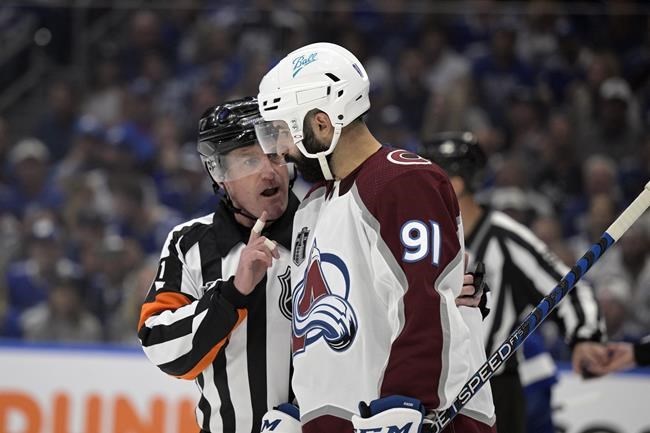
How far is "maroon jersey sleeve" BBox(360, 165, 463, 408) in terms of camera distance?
1863mm

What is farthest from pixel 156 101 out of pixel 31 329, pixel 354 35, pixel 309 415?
pixel 309 415

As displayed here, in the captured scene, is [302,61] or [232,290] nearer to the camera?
[302,61]

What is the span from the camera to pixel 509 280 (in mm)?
3359

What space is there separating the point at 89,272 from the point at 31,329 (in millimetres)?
447

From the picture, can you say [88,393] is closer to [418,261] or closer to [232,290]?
[232,290]

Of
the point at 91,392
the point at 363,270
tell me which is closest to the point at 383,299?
A: the point at 363,270

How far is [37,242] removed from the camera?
5.96 m

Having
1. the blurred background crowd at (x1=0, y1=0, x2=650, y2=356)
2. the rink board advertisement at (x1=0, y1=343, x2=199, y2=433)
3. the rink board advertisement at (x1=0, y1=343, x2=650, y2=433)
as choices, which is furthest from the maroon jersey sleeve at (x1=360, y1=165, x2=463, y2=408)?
the blurred background crowd at (x1=0, y1=0, x2=650, y2=356)

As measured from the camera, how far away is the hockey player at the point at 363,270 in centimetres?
187

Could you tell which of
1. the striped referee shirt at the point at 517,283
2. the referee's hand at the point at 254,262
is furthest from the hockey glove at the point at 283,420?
the striped referee shirt at the point at 517,283

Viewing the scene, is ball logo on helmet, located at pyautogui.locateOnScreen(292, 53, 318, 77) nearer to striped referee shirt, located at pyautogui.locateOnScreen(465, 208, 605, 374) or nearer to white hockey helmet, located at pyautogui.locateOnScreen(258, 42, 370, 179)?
white hockey helmet, located at pyautogui.locateOnScreen(258, 42, 370, 179)

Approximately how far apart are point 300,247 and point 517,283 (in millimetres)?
1371

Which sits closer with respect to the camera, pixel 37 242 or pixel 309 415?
pixel 309 415

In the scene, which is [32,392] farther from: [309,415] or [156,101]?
[309,415]
